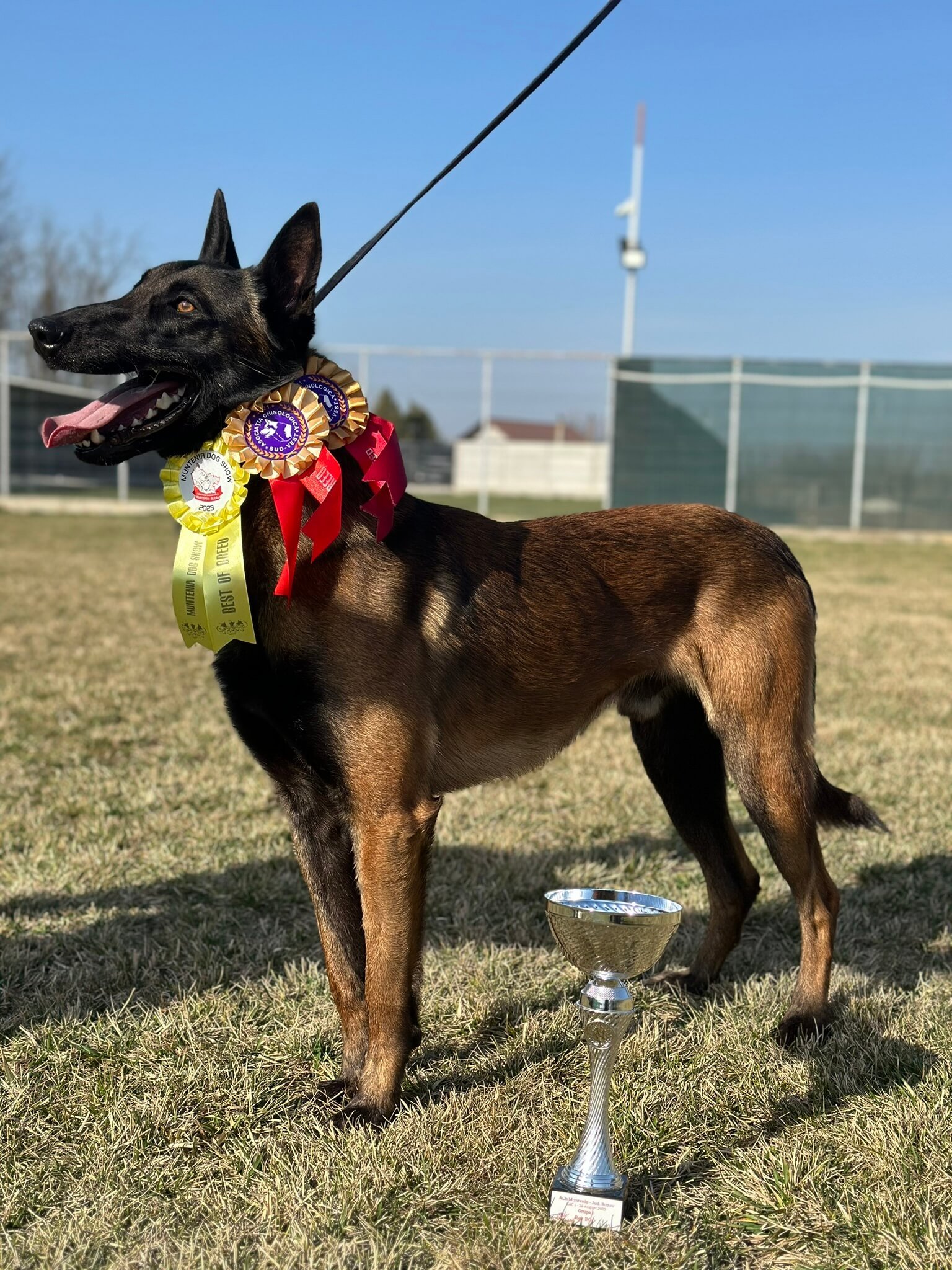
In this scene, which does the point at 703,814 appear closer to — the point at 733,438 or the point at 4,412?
the point at 733,438

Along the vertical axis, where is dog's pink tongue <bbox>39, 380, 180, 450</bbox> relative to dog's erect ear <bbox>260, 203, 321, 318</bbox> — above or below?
below

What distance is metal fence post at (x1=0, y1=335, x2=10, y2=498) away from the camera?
21.1m

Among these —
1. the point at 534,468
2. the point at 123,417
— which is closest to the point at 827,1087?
the point at 123,417

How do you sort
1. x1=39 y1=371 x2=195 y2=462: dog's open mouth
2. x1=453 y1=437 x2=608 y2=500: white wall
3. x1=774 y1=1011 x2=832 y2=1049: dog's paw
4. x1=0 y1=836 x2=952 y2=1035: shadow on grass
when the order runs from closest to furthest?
x1=39 y1=371 x2=195 y2=462: dog's open mouth, x1=774 y1=1011 x2=832 y2=1049: dog's paw, x1=0 y1=836 x2=952 y2=1035: shadow on grass, x1=453 y1=437 x2=608 y2=500: white wall

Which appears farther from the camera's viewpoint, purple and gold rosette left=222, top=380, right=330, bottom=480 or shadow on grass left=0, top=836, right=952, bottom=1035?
shadow on grass left=0, top=836, right=952, bottom=1035

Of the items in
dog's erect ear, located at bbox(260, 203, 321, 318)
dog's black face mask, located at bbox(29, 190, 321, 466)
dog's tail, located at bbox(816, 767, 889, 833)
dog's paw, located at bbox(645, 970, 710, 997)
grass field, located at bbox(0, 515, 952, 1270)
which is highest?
dog's erect ear, located at bbox(260, 203, 321, 318)

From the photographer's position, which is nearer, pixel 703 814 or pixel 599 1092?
pixel 599 1092

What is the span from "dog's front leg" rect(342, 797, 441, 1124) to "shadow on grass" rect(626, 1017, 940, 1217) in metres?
0.60

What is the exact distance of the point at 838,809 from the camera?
3.18 metres

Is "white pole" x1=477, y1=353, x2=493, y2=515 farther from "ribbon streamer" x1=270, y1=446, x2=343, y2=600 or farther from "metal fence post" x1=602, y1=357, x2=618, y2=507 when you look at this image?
"ribbon streamer" x1=270, y1=446, x2=343, y2=600

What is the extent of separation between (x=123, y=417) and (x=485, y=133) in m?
1.27

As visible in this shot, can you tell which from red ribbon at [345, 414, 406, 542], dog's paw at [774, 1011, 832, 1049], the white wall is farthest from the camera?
the white wall

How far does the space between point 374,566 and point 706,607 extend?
995 millimetres

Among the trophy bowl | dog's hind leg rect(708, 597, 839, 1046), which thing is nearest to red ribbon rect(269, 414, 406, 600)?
the trophy bowl
